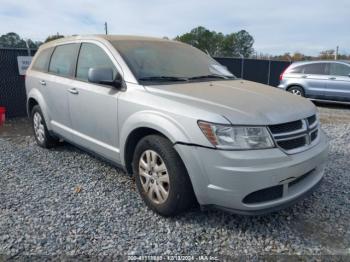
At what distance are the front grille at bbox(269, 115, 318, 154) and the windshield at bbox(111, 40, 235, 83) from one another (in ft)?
4.04

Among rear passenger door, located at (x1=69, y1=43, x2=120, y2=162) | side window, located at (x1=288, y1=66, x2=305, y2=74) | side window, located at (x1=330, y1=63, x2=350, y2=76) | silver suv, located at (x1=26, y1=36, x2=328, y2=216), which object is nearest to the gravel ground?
silver suv, located at (x1=26, y1=36, x2=328, y2=216)

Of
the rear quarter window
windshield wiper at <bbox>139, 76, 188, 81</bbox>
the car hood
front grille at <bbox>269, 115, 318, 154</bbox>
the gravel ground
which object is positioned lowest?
the gravel ground

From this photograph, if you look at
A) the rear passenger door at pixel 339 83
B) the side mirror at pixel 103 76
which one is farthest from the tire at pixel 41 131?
the rear passenger door at pixel 339 83

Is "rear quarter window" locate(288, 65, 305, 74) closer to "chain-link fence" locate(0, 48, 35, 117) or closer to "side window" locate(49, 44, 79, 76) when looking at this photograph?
"chain-link fence" locate(0, 48, 35, 117)

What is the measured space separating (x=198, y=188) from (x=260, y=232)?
28.5 inches

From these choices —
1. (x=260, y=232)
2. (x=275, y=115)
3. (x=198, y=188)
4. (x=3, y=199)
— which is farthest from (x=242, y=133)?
(x=3, y=199)

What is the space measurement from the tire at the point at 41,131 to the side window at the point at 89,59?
1.39m

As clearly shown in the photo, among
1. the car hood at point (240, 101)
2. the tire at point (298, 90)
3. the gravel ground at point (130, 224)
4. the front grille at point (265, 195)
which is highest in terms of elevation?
the car hood at point (240, 101)

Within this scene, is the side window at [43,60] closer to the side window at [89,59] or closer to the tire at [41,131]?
the tire at [41,131]

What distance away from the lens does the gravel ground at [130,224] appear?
252 cm

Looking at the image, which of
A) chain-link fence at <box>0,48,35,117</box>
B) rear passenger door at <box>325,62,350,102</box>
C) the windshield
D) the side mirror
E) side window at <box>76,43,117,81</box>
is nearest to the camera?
the side mirror

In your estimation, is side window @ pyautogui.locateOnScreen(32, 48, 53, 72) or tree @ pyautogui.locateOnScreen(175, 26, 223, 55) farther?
tree @ pyautogui.locateOnScreen(175, 26, 223, 55)

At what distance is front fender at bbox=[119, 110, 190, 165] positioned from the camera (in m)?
2.58

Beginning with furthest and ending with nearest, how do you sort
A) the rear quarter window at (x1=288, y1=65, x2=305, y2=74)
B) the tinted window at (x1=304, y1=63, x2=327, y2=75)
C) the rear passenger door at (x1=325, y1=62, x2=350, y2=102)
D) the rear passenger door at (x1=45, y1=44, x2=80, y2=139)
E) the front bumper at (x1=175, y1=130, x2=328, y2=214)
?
the rear quarter window at (x1=288, y1=65, x2=305, y2=74), the tinted window at (x1=304, y1=63, x2=327, y2=75), the rear passenger door at (x1=325, y1=62, x2=350, y2=102), the rear passenger door at (x1=45, y1=44, x2=80, y2=139), the front bumper at (x1=175, y1=130, x2=328, y2=214)
